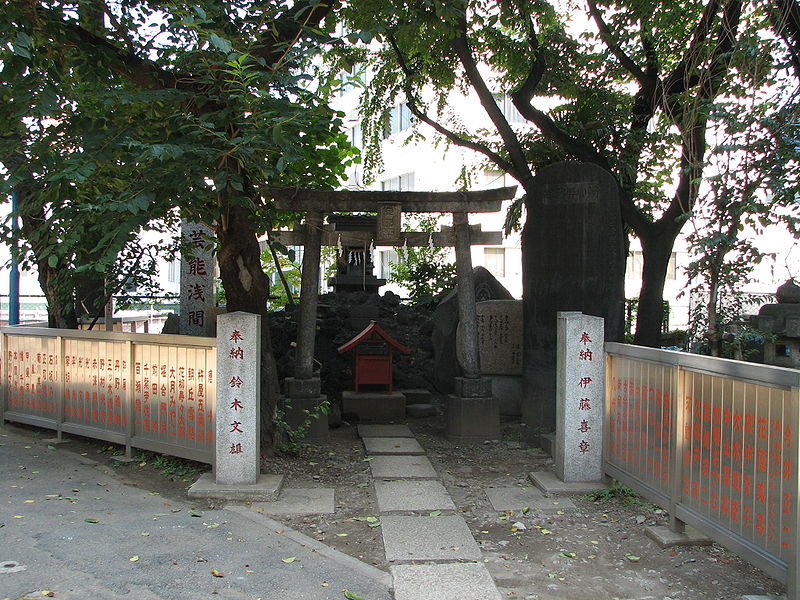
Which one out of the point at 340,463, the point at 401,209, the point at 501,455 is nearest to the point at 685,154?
the point at 401,209

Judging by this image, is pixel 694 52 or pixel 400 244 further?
pixel 400 244

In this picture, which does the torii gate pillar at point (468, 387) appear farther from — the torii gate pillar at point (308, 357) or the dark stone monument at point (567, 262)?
the torii gate pillar at point (308, 357)

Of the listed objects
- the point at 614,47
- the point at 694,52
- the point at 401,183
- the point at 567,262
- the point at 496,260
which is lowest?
the point at 567,262

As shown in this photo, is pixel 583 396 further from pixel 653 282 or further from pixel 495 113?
pixel 495 113

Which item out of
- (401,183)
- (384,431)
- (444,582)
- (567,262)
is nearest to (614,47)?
(567,262)

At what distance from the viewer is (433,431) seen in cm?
1074

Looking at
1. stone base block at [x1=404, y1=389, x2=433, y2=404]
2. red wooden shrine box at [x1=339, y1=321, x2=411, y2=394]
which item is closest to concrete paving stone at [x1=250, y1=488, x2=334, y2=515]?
red wooden shrine box at [x1=339, y1=321, x2=411, y2=394]

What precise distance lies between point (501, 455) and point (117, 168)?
5765 mm

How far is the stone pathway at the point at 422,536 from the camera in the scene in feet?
15.6

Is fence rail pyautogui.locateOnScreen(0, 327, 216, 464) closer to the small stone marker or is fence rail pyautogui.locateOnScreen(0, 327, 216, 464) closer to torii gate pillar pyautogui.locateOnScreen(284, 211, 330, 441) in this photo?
torii gate pillar pyautogui.locateOnScreen(284, 211, 330, 441)

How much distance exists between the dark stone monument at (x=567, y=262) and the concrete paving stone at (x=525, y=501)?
3.23 m

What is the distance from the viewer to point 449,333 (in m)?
13.1

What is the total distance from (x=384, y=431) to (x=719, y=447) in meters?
6.07

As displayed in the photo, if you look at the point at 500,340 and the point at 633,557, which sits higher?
the point at 500,340
